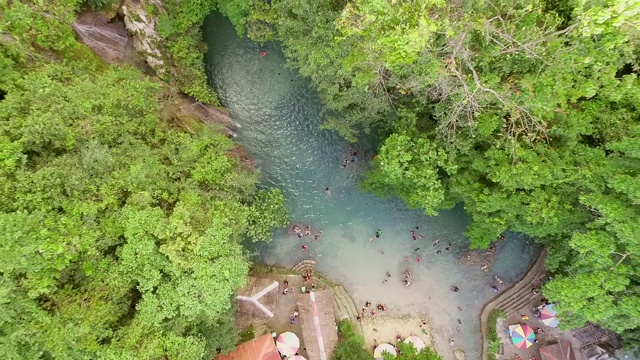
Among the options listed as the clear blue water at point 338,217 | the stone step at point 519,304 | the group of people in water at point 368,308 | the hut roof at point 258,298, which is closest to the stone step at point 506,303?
the stone step at point 519,304

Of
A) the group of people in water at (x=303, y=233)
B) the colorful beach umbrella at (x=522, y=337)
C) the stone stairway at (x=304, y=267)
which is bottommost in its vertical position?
the stone stairway at (x=304, y=267)

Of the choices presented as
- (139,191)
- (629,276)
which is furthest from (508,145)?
(139,191)

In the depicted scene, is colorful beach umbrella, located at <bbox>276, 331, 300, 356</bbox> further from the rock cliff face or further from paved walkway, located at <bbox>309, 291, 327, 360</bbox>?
the rock cliff face

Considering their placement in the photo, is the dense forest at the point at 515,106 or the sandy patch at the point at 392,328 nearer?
the dense forest at the point at 515,106

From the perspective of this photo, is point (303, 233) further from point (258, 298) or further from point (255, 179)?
point (255, 179)

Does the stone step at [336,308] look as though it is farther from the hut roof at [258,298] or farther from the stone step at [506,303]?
the stone step at [506,303]

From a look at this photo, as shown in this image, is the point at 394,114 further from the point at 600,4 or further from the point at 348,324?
the point at 348,324

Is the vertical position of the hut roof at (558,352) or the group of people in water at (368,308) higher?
the hut roof at (558,352)
